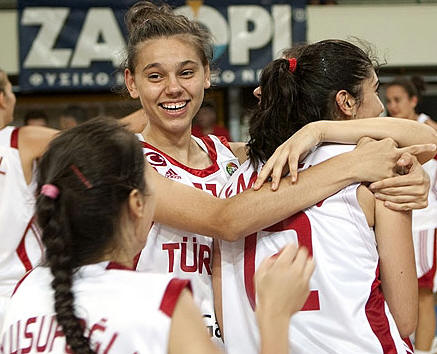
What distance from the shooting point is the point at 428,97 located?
439 inches

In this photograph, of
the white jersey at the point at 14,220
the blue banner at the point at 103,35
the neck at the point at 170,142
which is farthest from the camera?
the blue banner at the point at 103,35

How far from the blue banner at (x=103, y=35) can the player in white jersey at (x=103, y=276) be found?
8.03 m

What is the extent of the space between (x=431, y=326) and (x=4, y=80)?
330 centimetres

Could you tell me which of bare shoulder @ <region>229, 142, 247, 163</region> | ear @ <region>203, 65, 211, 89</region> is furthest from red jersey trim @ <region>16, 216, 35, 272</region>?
ear @ <region>203, 65, 211, 89</region>

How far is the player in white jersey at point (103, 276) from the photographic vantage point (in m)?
1.71

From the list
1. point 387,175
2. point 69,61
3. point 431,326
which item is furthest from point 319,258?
point 69,61

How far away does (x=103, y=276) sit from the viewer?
5.93 ft

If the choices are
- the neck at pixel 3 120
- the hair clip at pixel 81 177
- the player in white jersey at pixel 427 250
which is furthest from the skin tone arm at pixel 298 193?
the player in white jersey at pixel 427 250

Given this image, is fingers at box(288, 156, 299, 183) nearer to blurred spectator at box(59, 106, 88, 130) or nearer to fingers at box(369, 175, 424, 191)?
fingers at box(369, 175, 424, 191)

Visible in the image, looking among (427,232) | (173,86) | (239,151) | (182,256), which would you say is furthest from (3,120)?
(427,232)

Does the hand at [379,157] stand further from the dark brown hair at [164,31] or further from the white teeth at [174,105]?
the dark brown hair at [164,31]

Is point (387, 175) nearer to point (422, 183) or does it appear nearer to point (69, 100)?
point (422, 183)

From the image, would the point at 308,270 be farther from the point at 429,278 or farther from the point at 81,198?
the point at 429,278

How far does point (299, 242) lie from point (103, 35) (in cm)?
793
